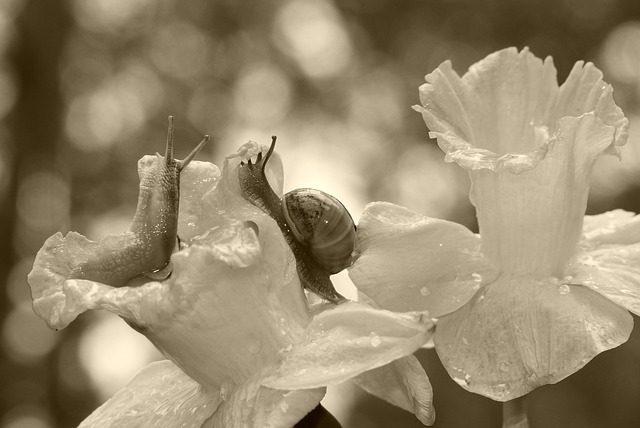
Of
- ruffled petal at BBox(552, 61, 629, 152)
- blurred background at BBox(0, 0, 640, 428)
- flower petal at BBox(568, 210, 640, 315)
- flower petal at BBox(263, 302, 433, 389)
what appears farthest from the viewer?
blurred background at BBox(0, 0, 640, 428)

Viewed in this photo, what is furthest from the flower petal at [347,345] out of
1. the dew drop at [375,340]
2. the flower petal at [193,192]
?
the flower petal at [193,192]

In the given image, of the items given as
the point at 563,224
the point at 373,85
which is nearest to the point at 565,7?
the point at 373,85

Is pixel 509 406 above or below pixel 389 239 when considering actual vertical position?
below

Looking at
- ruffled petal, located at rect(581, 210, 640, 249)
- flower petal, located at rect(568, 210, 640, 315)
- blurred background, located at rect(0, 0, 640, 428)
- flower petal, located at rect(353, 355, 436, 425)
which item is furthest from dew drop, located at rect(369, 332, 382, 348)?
blurred background, located at rect(0, 0, 640, 428)

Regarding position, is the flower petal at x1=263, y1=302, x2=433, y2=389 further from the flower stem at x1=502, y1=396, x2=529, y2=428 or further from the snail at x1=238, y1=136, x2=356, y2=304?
the flower stem at x1=502, y1=396, x2=529, y2=428

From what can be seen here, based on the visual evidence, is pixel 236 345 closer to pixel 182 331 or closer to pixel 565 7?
pixel 182 331

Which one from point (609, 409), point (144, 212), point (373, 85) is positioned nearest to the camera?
point (144, 212)

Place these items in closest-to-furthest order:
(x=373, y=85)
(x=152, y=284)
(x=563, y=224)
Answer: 1. (x=152, y=284)
2. (x=563, y=224)
3. (x=373, y=85)
